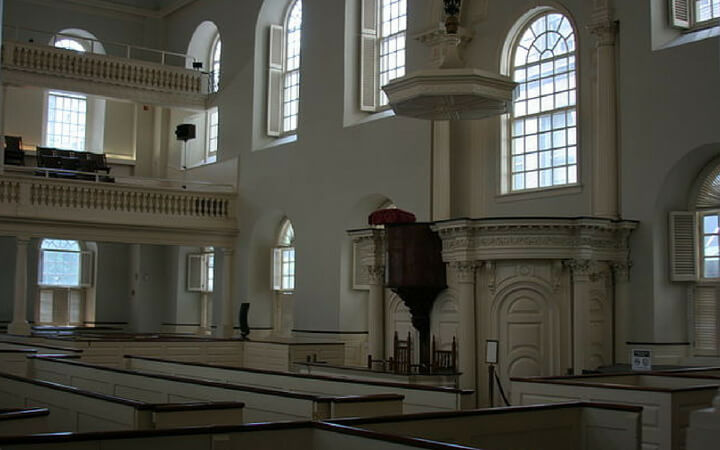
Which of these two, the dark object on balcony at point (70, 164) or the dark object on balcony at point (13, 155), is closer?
the dark object on balcony at point (70, 164)

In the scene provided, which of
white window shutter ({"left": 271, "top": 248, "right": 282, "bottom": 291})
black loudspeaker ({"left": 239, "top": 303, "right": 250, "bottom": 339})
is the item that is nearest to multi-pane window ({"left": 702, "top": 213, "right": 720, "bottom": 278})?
black loudspeaker ({"left": 239, "top": 303, "right": 250, "bottom": 339})

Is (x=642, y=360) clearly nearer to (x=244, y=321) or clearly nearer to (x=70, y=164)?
(x=244, y=321)

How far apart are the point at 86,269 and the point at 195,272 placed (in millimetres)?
3349

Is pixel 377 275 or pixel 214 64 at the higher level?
pixel 214 64

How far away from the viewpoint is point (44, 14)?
84.9ft

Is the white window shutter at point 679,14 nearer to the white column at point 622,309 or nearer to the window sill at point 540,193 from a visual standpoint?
the window sill at point 540,193

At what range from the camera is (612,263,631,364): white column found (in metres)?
13.4

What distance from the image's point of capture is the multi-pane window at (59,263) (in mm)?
26219

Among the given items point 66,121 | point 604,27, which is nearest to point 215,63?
point 66,121

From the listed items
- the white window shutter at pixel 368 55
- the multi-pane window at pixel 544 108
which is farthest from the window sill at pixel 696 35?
the white window shutter at pixel 368 55

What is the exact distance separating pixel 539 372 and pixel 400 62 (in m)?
8.51

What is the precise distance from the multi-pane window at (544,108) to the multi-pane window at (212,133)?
38.3 feet

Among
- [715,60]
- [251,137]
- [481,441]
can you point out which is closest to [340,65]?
[251,137]

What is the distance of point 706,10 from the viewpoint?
13.9m
